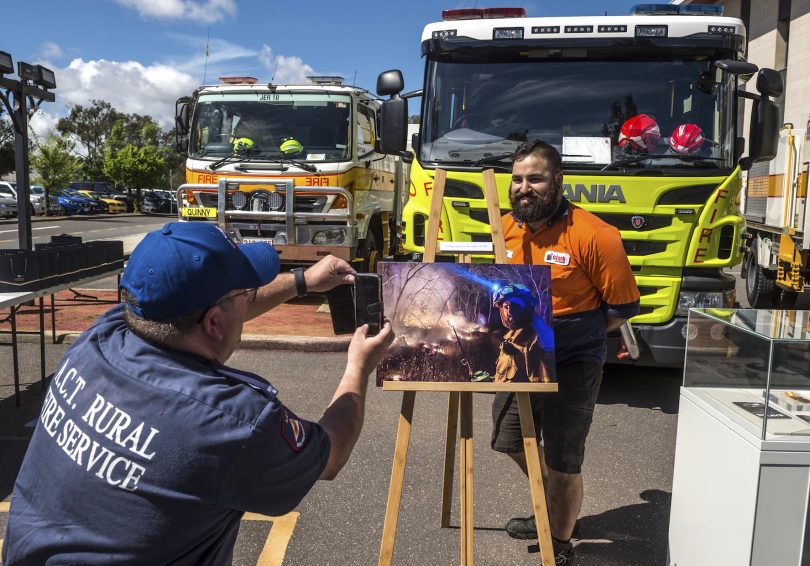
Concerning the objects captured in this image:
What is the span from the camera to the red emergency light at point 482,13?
601 centimetres

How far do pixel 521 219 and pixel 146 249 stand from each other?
2.02 m

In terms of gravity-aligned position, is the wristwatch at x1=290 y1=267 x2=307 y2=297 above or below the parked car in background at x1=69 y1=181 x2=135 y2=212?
below

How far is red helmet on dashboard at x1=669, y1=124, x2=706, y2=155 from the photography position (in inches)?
221

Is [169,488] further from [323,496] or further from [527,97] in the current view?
[527,97]

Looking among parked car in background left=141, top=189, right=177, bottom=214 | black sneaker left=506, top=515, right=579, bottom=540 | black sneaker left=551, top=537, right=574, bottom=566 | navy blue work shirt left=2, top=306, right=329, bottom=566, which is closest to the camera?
navy blue work shirt left=2, top=306, right=329, bottom=566

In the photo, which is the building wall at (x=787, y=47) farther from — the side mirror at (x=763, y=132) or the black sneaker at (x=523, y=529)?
the black sneaker at (x=523, y=529)

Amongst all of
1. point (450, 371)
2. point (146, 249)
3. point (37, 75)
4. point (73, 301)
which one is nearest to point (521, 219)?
point (450, 371)

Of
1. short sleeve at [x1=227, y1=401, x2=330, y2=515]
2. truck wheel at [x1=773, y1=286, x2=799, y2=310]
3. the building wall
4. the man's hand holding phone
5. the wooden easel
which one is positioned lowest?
truck wheel at [x1=773, y1=286, x2=799, y2=310]

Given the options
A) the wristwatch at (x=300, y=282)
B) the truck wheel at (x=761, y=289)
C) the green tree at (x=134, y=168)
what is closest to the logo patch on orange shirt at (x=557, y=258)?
the wristwatch at (x=300, y=282)

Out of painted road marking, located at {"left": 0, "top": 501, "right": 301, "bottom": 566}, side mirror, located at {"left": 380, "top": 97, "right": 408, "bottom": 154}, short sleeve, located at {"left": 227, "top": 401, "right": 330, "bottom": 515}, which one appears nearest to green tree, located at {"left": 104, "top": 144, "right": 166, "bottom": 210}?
side mirror, located at {"left": 380, "top": 97, "right": 408, "bottom": 154}

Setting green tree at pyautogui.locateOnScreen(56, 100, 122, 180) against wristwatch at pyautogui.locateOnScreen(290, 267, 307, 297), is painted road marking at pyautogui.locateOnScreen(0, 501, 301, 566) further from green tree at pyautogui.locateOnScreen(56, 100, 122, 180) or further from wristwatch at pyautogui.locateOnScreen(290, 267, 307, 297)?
green tree at pyautogui.locateOnScreen(56, 100, 122, 180)

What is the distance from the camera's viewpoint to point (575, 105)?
5793 mm

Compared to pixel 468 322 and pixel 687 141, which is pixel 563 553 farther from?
pixel 687 141

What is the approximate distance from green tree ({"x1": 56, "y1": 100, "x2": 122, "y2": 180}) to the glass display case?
222ft
